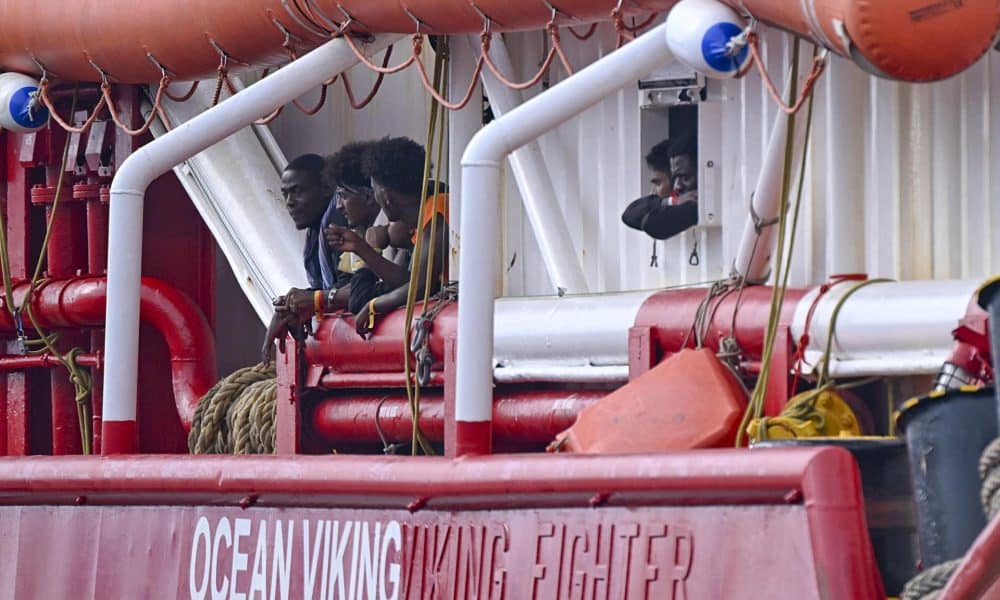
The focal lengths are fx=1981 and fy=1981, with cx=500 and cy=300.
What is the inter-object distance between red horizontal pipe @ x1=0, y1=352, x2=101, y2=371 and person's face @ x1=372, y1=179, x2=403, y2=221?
180 centimetres

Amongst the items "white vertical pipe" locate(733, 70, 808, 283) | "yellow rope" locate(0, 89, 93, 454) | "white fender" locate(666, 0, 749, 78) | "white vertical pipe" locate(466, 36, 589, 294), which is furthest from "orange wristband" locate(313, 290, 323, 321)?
"white fender" locate(666, 0, 749, 78)

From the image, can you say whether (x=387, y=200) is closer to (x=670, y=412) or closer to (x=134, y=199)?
(x=134, y=199)

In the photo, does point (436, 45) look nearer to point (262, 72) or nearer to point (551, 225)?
point (551, 225)

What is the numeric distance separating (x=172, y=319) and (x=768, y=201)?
3392 millimetres

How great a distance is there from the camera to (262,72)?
885cm

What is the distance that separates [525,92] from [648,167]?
2.48 ft

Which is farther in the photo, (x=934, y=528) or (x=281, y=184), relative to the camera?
(x=281, y=184)

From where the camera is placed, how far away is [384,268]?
7.38m

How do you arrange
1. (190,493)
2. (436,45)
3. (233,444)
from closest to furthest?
(190,493) → (436,45) → (233,444)

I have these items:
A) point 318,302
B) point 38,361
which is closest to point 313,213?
point 318,302

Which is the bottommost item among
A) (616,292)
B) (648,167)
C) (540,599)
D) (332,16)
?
(540,599)

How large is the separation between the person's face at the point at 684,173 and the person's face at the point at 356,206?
1.45m

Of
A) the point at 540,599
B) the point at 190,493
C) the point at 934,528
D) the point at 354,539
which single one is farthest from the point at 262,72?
the point at 934,528

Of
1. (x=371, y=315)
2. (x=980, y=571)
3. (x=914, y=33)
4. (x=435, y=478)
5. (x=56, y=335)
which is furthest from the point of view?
(x=56, y=335)
